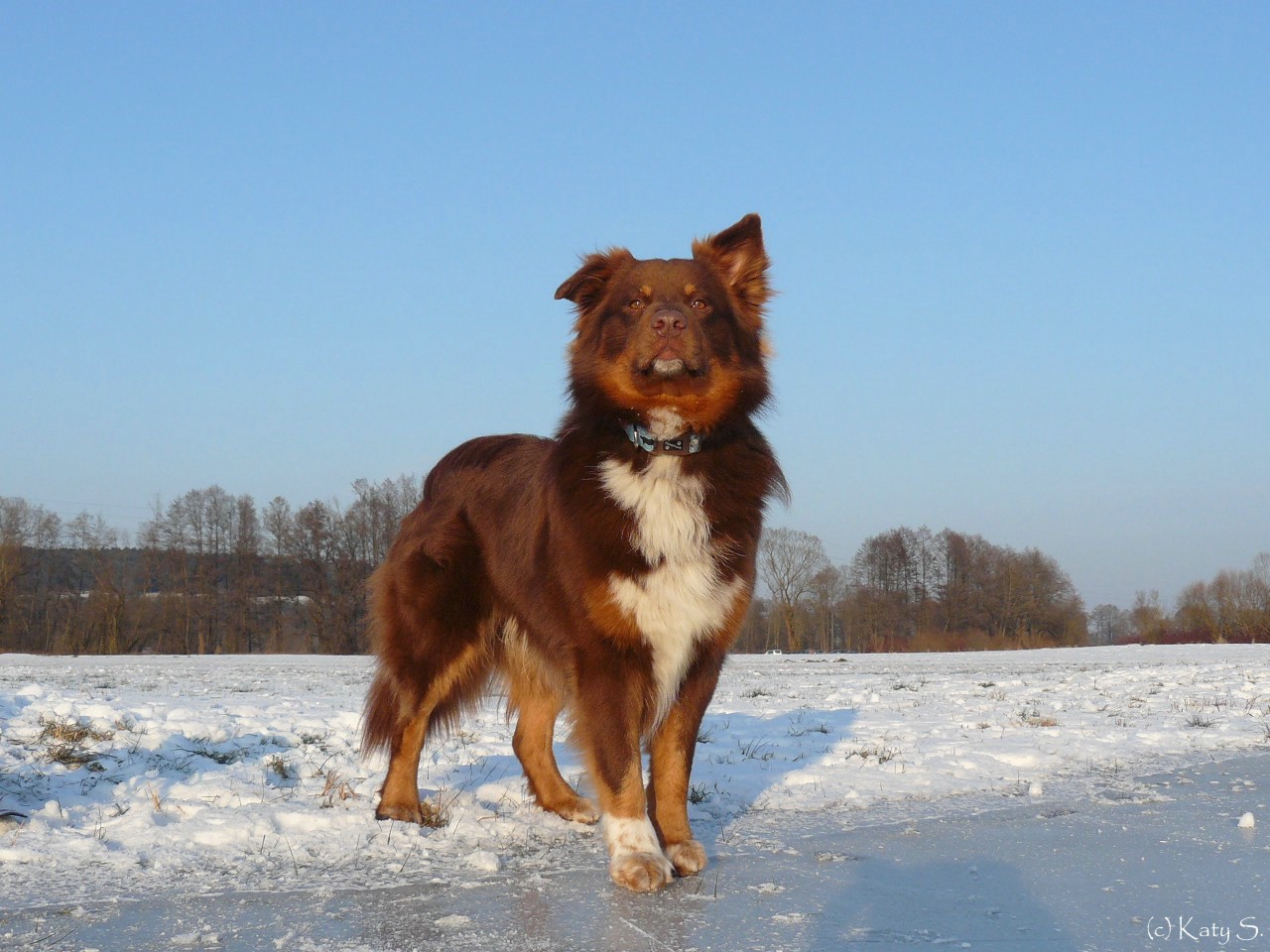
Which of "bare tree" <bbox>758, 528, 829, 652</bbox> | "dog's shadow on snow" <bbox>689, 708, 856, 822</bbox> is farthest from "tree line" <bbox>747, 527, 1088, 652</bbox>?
"dog's shadow on snow" <bbox>689, 708, 856, 822</bbox>

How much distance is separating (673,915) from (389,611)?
9.21 feet

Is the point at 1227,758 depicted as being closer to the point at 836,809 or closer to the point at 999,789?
the point at 999,789

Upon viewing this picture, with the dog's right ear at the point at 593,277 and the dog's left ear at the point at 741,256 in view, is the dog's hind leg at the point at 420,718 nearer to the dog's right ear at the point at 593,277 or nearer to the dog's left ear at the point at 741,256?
the dog's right ear at the point at 593,277

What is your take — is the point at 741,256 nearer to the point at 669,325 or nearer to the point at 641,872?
the point at 669,325

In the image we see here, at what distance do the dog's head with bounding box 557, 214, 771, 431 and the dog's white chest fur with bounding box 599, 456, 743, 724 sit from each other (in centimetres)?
34

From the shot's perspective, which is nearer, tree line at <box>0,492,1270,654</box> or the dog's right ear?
the dog's right ear

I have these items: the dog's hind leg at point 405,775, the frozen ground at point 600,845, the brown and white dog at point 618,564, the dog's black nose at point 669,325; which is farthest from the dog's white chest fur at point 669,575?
the dog's hind leg at point 405,775

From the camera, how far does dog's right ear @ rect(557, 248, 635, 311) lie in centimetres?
510

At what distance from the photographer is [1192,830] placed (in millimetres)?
4375

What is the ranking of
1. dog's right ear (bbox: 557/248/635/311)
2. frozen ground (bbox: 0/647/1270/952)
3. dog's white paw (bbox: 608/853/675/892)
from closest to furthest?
frozen ground (bbox: 0/647/1270/952), dog's white paw (bbox: 608/853/675/892), dog's right ear (bbox: 557/248/635/311)

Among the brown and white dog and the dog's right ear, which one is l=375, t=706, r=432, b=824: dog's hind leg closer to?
the brown and white dog

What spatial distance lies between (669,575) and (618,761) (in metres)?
0.79

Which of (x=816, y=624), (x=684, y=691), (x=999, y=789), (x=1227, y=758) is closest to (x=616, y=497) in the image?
(x=684, y=691)

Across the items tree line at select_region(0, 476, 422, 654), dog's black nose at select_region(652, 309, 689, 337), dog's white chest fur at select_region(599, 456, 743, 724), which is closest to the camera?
dog's white chest fur at select_region(599, 456, 743, 724)
